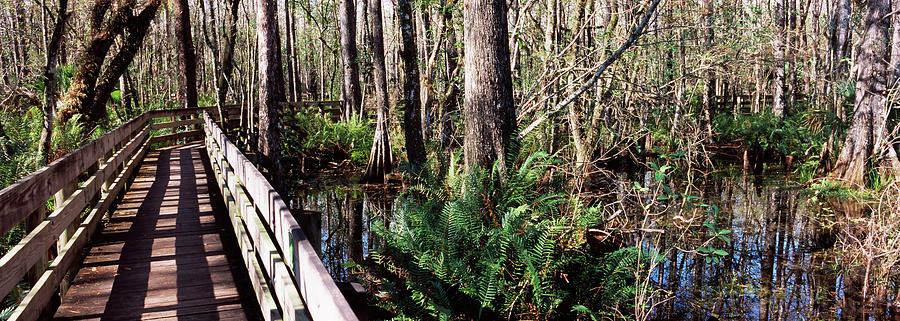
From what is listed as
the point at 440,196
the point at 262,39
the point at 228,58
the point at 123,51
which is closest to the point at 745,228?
the point at 440,196

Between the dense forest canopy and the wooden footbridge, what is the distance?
0.78m

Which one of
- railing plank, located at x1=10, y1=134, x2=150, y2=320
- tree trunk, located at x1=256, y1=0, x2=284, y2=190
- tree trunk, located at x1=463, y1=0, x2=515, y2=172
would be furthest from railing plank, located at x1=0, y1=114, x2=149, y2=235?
tree trunk, located at x1=256, y1=0, x2=284, y2=190

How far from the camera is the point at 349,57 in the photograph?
20703 millimetres

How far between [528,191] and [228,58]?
11.5 metres

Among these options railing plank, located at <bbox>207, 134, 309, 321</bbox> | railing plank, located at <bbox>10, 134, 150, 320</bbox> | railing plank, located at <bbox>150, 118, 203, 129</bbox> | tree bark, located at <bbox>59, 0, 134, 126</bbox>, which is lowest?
railing plank, located at <bbox>10, 134, 150, 320</bbox>

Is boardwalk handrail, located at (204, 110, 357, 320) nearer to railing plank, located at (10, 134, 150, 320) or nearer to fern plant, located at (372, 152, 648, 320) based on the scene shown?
railing plank, located at (10, 134, 150, 320)

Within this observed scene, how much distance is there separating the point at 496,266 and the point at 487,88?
2.89 metres

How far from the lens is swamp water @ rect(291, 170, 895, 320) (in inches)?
284

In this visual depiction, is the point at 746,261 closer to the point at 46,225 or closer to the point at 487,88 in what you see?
the point at 487,88

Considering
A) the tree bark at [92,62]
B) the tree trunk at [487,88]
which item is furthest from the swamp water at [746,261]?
the tree bark at [92,62]

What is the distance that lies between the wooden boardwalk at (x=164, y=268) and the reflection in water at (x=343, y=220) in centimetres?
148

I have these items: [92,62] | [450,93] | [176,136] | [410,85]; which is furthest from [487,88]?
[176,136]

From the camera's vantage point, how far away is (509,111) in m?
8.11

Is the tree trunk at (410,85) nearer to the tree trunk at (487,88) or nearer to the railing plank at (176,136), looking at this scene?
the tree trunk at (487,88)
